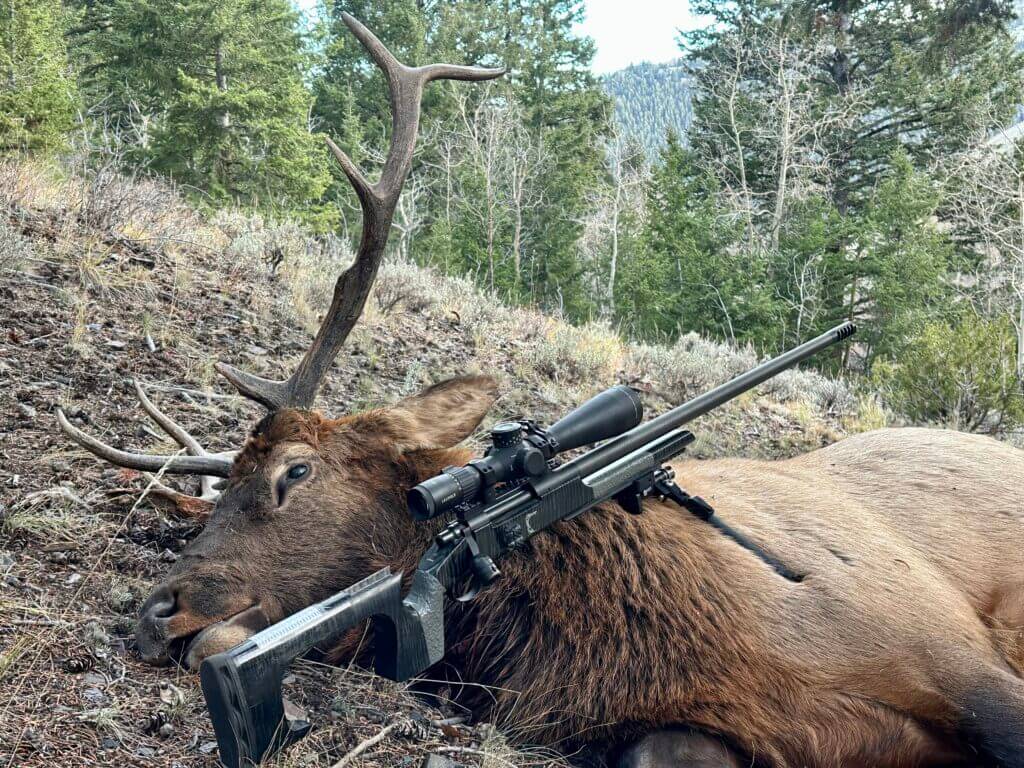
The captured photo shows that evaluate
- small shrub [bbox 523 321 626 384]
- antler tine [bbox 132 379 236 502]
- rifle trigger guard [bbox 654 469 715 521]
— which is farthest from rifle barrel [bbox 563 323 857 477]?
small shrub [bbox 523 321 626 384]

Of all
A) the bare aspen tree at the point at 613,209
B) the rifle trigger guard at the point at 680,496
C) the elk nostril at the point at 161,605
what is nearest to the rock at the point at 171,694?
the elk nostril at the point at 161,605

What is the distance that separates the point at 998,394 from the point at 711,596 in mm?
7675

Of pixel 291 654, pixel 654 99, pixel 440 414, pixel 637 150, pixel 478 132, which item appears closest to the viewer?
pixel 291 654

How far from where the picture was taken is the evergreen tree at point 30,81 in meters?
16.4

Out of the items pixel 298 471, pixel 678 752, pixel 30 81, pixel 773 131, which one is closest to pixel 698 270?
pixel 773 131

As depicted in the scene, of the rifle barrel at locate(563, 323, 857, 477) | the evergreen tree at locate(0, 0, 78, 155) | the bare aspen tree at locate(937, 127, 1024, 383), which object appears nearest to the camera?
the rifle barrel at locate(563, 323, 857, 477)

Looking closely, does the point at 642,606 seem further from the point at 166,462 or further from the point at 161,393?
the point at 161,393

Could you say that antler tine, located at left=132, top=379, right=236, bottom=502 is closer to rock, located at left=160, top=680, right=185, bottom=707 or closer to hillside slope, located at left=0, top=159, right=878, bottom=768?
hillside slope, located at left=0, top=159, right=878, bottom=768

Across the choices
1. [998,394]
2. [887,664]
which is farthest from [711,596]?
[998,394]

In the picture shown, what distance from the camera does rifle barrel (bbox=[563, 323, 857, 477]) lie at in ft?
10.4

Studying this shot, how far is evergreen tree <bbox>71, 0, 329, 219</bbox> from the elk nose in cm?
1780

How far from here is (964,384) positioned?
9.50 metres

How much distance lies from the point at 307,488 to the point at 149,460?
2.82 feet

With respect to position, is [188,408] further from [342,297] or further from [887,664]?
[887,664]
